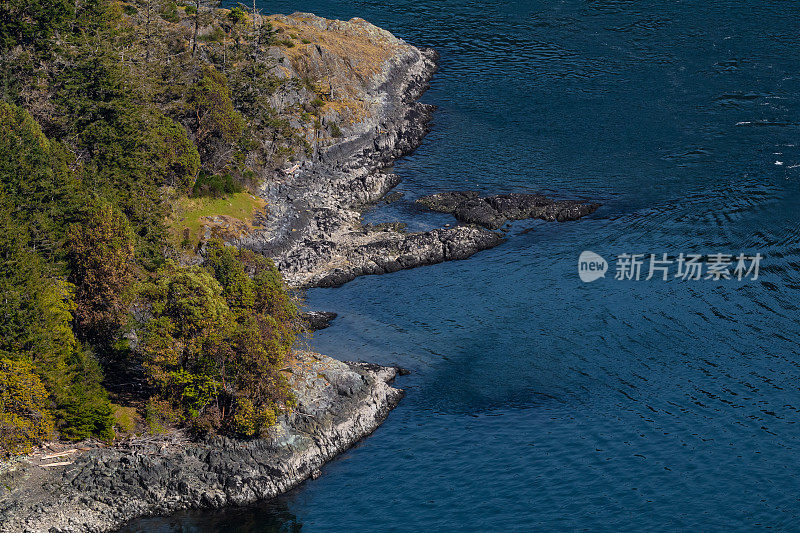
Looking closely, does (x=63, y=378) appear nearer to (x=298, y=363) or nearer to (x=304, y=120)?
(x=298, y=363)

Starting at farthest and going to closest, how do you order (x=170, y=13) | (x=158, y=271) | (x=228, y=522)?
(x=170, y=13) < (x=158, y=271) < (x=228, y=522)

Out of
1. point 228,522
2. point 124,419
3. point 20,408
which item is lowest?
point 228,522

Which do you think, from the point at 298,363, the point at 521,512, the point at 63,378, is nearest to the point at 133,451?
the point at 63,378

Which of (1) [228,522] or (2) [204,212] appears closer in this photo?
(1) [228,522]

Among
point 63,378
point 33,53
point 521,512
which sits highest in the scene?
point 33,53

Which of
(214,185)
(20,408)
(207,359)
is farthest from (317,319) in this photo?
(20,408)

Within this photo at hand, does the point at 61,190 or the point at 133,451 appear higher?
the point at 61,190

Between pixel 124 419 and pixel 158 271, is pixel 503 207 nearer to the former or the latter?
pixel 158 271
